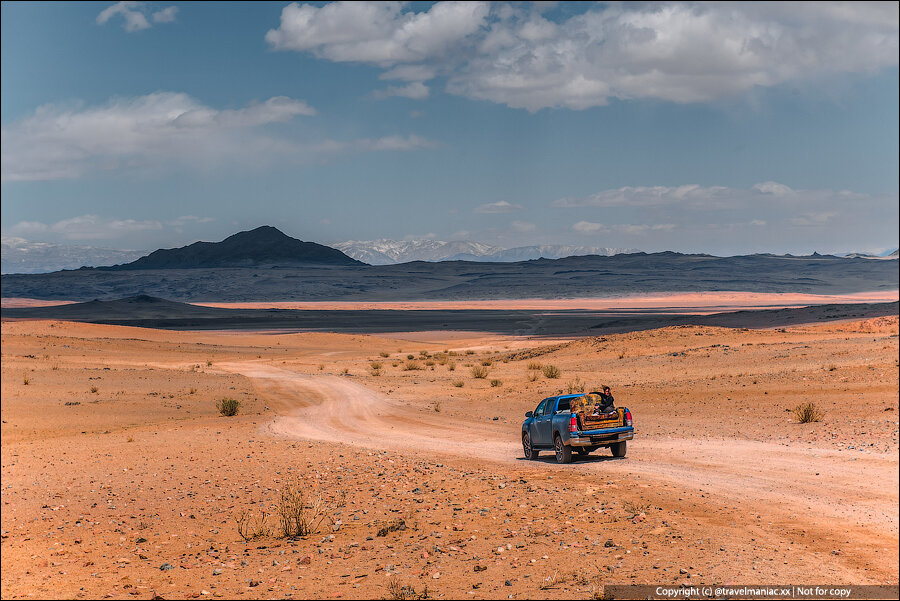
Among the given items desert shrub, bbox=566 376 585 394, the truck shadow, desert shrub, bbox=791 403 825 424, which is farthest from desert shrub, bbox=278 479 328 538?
desert shrub, bbox=791 403 825 424

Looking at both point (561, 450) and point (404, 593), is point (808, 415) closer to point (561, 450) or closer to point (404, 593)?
point (561, 450)

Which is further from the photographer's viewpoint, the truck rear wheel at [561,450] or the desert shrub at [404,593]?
the truck rear wheel at [561,450]

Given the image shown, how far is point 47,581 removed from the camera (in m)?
11.6

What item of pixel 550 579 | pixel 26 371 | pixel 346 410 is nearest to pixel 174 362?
pixel 26 371

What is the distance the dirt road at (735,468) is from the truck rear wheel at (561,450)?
0.78 meters

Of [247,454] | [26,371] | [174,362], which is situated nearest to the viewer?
[247,454]

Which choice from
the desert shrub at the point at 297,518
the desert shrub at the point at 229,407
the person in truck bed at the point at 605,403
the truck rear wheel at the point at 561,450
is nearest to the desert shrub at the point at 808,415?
the truck rear wheel at the point at 561,450

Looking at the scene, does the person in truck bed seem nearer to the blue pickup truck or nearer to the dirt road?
the blue pickup truck

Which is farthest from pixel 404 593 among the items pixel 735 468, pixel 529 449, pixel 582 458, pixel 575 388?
pixel 735 468

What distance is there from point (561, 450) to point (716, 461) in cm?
634

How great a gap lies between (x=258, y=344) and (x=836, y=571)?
7748 cm

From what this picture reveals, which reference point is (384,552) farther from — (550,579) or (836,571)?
(836,571)

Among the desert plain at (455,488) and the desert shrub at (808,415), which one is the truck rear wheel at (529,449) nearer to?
the desert plain at (455,488)

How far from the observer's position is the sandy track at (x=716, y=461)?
1316 centimetres
